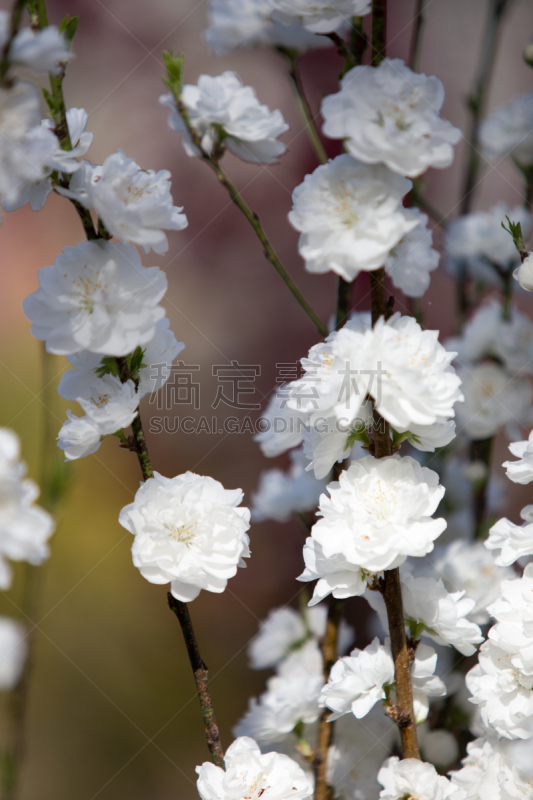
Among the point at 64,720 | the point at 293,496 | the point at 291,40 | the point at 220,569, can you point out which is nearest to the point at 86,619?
the point at 64,720

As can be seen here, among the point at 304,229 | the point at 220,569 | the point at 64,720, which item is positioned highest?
the point at 304,229

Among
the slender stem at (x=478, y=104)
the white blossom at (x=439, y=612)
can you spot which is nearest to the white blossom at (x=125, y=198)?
the white blossom at (x=439, y=612)

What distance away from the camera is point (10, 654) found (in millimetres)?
655

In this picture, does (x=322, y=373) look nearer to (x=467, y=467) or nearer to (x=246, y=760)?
(x=246, y=760)

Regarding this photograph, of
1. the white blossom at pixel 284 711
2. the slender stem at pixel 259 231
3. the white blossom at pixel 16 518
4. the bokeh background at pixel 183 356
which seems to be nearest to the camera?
the white blossom at pixel 16 518

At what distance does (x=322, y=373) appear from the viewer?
1.38 feet

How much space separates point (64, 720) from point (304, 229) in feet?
3.36

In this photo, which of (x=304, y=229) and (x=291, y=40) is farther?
(x=291, y=40)

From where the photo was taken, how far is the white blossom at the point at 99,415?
0.44 meters

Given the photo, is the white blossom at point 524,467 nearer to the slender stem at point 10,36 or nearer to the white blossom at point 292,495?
the white blossom at point 292,495

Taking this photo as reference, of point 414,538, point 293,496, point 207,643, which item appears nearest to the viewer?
point 414,538

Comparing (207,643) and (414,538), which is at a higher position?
(414,538)

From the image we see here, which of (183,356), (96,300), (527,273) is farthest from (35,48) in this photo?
(183,356)

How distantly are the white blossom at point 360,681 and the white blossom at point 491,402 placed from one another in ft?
1.44
